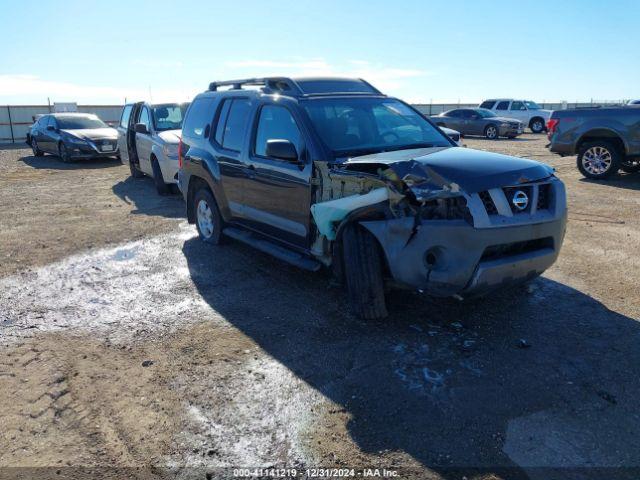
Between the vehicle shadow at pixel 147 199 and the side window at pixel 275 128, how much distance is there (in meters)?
3.75

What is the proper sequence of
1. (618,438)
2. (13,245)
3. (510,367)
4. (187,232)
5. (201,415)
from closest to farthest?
(618,438), (201,415), (510,367), (13,245), (187,232)

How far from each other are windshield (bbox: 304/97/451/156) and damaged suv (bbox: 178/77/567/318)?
0.05 ft

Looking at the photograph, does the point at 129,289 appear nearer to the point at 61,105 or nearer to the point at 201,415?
the point at 201,415

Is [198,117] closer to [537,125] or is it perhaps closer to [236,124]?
[236,124]

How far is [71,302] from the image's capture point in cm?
502

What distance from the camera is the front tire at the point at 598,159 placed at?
10594mm

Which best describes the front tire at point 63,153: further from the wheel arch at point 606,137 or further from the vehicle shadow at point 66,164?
the wheel arch at point 606,137

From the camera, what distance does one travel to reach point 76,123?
17266mm

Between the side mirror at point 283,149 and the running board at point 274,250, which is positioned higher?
the side mirror at point 283,149

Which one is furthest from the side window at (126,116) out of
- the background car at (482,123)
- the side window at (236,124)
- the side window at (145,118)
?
the background car at (482,123)

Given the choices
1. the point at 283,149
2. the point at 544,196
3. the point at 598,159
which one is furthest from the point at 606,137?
the point at 283,149

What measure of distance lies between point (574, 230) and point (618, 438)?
472 cm

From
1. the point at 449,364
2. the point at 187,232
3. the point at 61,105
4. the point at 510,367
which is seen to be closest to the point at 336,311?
the point at 449,364

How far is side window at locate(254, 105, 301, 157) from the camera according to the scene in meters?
4.97
